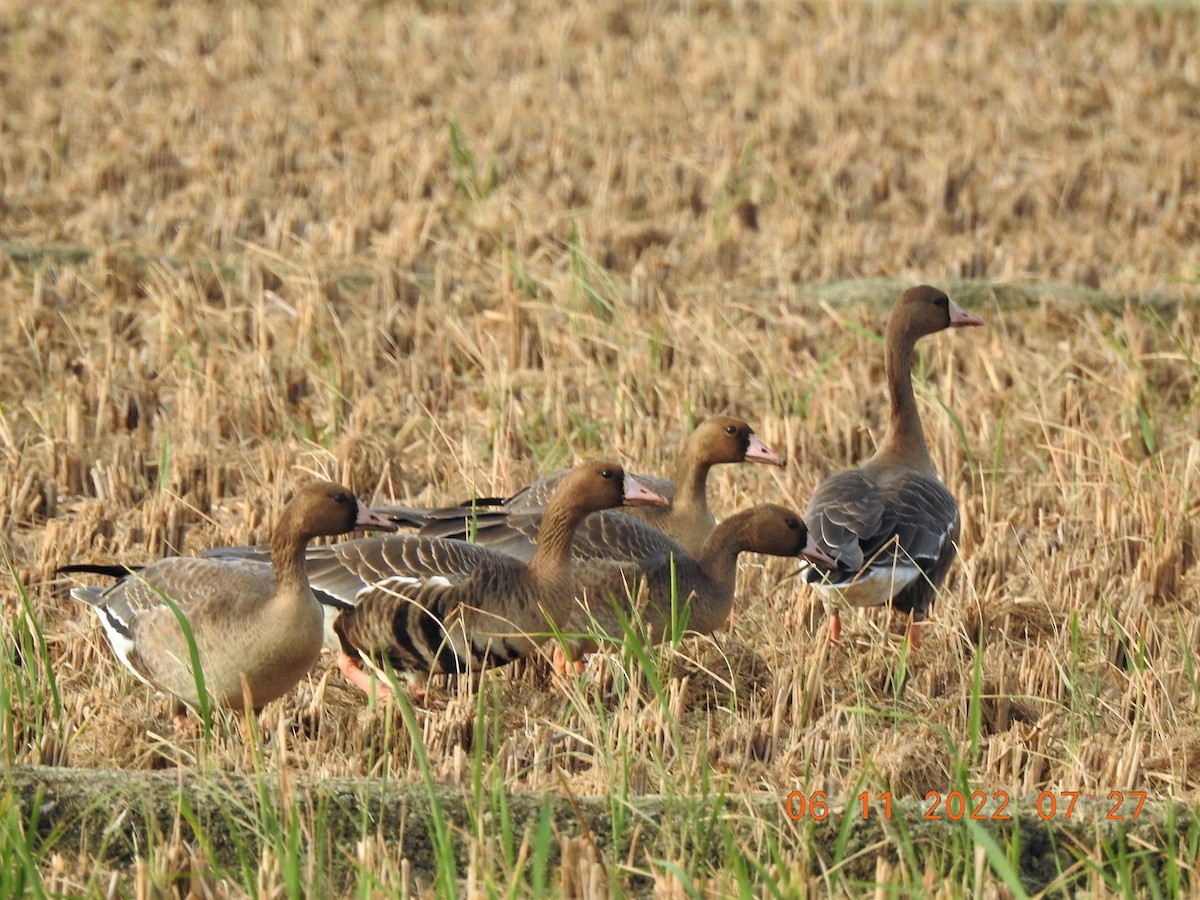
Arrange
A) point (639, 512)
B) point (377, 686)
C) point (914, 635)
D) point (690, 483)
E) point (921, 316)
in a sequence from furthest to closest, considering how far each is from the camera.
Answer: point (921, 316) < point (639, 512) < point (690, 483) < point (914, 635) < point (377, 686)

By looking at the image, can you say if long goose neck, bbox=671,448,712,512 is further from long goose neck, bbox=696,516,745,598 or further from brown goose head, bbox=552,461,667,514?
brown goose head, bbox=552,461,667,514

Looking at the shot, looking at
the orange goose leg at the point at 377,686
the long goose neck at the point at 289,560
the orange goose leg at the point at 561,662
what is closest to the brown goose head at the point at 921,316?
the orange goose leg at the point at 561,662

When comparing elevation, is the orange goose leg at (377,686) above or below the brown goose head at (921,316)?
below

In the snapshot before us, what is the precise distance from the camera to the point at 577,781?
440cm

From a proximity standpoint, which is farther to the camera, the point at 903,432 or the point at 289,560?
the point at 903,432

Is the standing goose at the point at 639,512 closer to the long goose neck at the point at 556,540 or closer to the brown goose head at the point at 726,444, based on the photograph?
the brown goose head at the point at 726,444

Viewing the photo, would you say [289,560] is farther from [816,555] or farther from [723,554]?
[816,555]

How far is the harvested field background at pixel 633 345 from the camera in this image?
464 centimetres

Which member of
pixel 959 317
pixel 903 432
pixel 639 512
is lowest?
pixel 639 512

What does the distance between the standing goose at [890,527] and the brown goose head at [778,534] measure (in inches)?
2.5

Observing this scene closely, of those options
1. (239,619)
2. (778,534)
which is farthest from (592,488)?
(239,619)

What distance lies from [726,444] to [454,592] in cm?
127

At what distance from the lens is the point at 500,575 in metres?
5.33

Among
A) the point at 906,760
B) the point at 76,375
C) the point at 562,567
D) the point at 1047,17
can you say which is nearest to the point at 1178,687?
the point at 906,760
